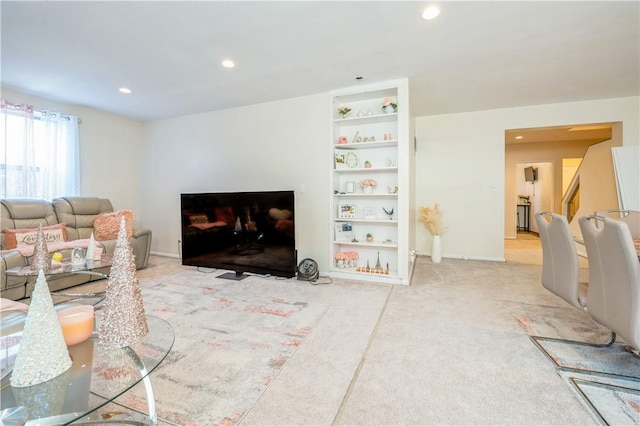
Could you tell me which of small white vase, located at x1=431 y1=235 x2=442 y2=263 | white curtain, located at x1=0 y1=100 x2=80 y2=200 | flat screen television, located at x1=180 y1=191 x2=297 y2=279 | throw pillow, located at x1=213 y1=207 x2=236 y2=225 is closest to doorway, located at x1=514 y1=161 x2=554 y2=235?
small white vase, located at x1=431 y1=235 x2=442 y2=263

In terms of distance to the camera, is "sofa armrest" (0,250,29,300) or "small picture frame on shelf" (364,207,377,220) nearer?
"sofa armrest" (0,250,29,300)

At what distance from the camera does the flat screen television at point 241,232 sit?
3145 millimetres

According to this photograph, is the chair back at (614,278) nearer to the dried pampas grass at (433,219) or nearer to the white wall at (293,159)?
the white wall at (293,159)

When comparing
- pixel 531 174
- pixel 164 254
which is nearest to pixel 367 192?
pixel 164 254

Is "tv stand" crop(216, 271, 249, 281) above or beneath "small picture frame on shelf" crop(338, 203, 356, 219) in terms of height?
beneath

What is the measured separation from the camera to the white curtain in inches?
130

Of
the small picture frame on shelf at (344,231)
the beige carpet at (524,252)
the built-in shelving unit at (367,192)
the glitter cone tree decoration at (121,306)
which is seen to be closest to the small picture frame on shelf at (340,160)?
the built-in shelving unit at (367,192)

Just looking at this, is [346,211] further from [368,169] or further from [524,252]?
[524,252]

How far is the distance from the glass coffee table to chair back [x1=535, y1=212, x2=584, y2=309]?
2418 millimetres

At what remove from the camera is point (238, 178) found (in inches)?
159

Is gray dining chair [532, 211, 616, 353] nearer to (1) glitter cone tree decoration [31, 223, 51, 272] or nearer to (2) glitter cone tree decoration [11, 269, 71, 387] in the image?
(2) glitter cone tree decoration [11, 269, 71, 387]

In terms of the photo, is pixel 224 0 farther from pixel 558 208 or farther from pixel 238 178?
pixel 558 208

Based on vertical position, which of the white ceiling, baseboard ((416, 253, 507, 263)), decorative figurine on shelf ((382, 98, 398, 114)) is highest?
the white ceiling

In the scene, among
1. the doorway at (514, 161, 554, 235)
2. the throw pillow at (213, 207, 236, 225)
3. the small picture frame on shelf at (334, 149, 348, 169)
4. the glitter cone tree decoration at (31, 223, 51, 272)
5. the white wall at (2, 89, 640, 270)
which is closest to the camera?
the glitter cone tree decoration at (31, 223, 51, 272)
